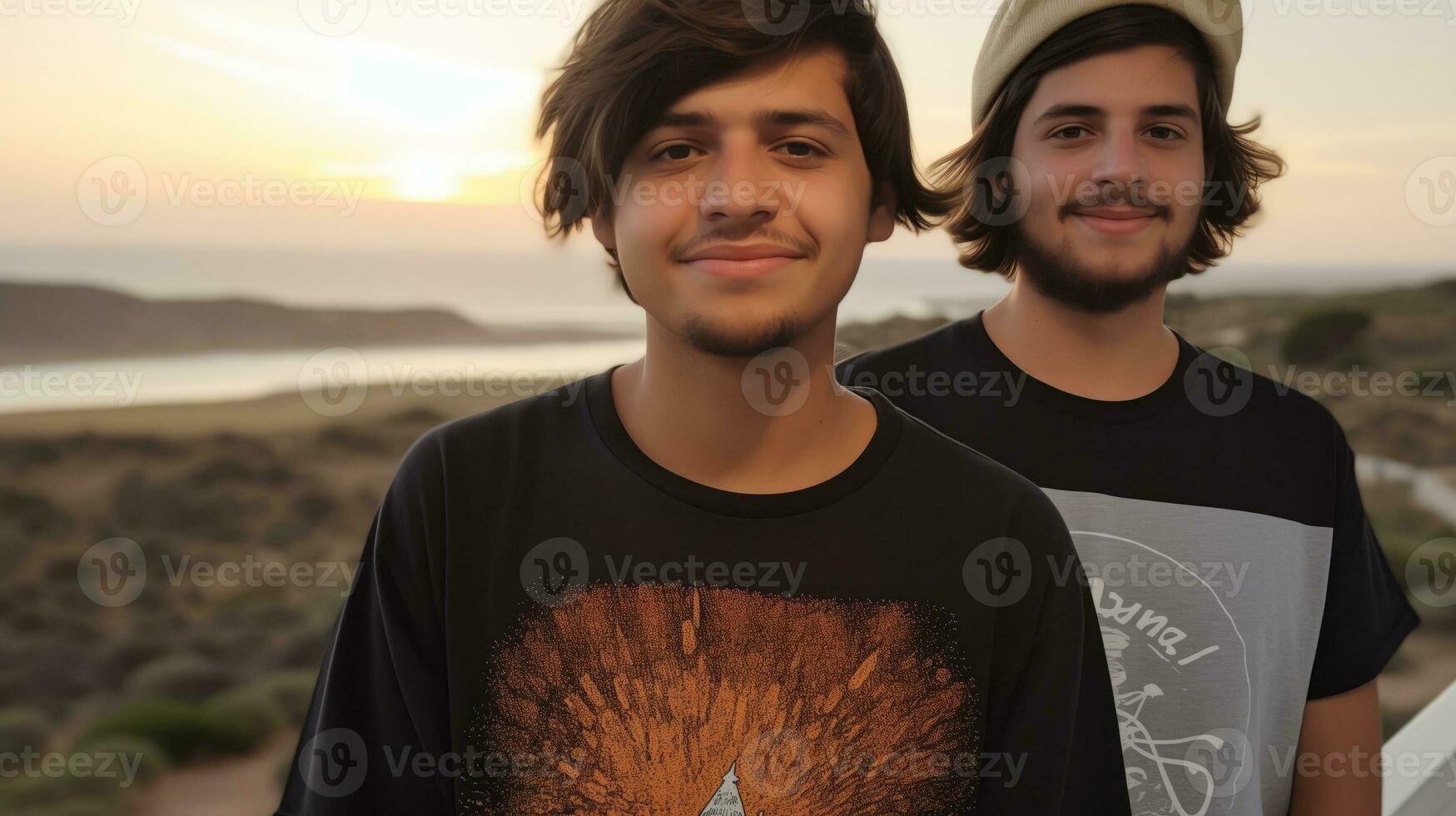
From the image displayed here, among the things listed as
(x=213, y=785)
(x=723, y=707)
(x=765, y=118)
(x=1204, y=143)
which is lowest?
(x=213, y=785)

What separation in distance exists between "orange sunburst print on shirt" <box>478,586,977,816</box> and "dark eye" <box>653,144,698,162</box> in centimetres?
35

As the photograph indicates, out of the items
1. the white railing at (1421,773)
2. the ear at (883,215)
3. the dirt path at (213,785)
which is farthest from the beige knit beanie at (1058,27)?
the dirt path at (213,785)

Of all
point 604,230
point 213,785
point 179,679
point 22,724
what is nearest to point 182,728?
point 179,679

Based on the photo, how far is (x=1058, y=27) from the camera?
120cm

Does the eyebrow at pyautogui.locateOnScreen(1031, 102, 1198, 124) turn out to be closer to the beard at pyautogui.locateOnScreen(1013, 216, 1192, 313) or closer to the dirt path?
the beard at pyautogui.locateOnScreen(1013, 216, 1192, 313)

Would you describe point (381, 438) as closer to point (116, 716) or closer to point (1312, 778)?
point (116, 716)

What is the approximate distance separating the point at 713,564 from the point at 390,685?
28 centimetres

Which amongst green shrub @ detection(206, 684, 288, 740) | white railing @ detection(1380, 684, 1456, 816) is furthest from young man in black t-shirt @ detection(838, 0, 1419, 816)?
green shrub @ detection(206, 684, 288, 740)

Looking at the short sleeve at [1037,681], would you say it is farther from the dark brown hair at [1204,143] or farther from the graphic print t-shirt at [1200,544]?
the dark brown hair at [1204,143]

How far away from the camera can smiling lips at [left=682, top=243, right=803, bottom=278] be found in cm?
79

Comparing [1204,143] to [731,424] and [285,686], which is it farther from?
[285,686]

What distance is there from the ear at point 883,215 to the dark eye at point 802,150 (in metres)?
0.12

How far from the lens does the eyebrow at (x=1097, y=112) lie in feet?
3.89

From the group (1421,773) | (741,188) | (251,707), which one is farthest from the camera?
(251,707)
